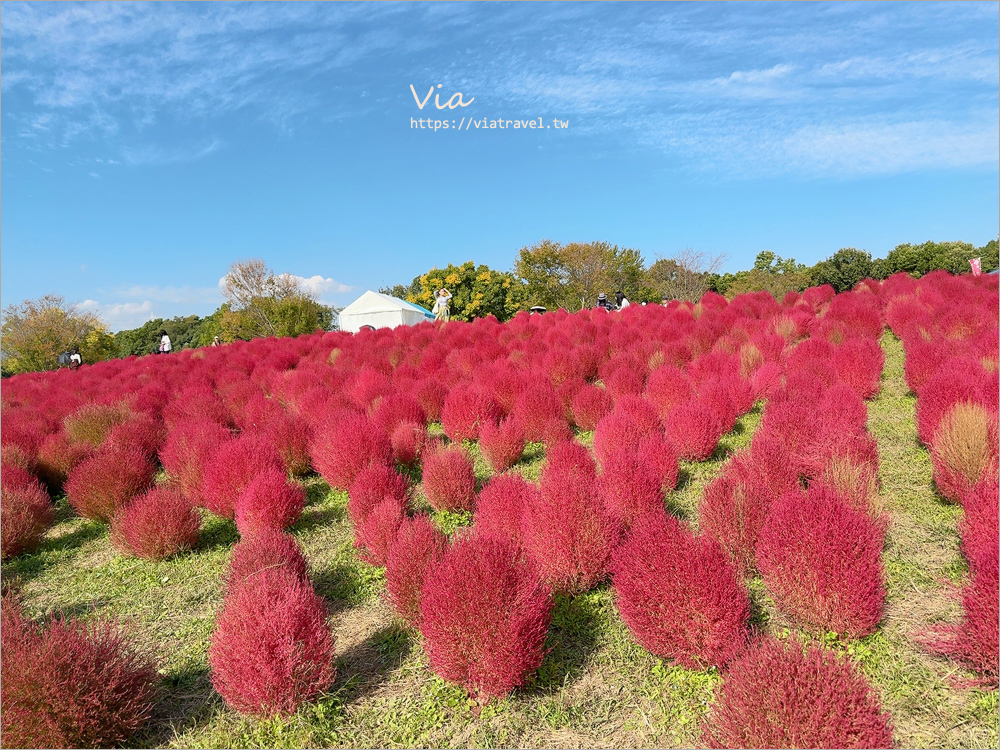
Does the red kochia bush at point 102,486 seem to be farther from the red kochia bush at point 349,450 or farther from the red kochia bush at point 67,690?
the red kochia bush at point 67,690

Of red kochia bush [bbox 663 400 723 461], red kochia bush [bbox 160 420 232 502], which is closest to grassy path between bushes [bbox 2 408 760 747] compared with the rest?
red kochia bush [bbox 663 400 723 461]

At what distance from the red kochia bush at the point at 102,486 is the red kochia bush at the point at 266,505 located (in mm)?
1747

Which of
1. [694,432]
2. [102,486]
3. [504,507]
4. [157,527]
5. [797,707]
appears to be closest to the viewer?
[797,707]

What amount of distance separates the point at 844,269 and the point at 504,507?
54.0 metres

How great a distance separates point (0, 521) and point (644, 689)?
5.85 meters

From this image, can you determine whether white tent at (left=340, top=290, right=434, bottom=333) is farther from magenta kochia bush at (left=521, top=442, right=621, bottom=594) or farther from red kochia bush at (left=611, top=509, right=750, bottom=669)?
red kochia bush at (left=611, top=509, right=750, bottom=669)

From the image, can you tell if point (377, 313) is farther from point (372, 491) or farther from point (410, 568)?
point (410, 568)

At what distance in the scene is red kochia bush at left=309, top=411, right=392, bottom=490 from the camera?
589cm

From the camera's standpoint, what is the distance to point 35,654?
2.61m

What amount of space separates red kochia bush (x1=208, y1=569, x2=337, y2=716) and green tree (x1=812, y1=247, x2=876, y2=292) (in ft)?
169

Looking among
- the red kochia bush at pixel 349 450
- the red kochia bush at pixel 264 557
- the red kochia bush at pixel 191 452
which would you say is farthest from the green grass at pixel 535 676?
the red kochia bush at pixel 191 452

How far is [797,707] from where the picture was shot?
2180mm

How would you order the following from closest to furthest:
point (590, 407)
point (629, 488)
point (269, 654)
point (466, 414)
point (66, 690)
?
point (66, 690), point (269, 654), point (629, 488), point (590, 407), point (466, 414)

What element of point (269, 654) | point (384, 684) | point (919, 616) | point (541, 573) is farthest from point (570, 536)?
point (919, 616)
